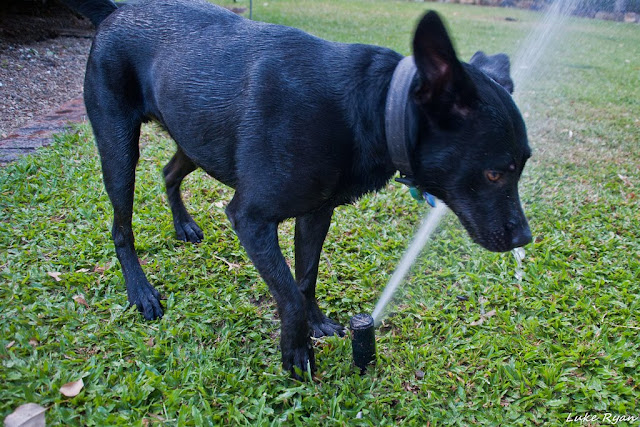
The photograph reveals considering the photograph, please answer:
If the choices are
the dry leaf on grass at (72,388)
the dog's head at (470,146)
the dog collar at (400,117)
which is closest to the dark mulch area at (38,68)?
the dry leaf on grass at (72,388)

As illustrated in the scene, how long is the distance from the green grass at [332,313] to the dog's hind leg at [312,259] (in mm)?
138

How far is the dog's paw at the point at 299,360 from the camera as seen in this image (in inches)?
96.7

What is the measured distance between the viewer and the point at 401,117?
2.03 metres

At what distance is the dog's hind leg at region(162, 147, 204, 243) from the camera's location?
356 cm

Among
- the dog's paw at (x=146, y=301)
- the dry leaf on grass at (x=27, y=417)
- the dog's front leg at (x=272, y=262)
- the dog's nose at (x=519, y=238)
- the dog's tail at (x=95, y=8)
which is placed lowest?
the dog's paw at (x=146, y=301)

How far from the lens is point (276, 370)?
2.56 metres

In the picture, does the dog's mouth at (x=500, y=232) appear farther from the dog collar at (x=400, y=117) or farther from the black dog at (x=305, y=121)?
the dog collar at (x=400, y=117)

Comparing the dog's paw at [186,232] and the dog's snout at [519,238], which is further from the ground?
the dog's snout at [519,238]

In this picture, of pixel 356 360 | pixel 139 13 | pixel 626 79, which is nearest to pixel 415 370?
pixel 356 360

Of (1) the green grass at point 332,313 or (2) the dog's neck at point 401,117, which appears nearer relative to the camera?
(2) the dog's neck at point 401,117

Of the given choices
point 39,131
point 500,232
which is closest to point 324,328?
point 500,232

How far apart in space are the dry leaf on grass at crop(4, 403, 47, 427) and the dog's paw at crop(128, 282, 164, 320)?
79cm

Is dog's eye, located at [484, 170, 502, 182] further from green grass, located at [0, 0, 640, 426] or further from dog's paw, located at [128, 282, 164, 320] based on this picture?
dog's paw, located at [128, 282, 164, 320]
